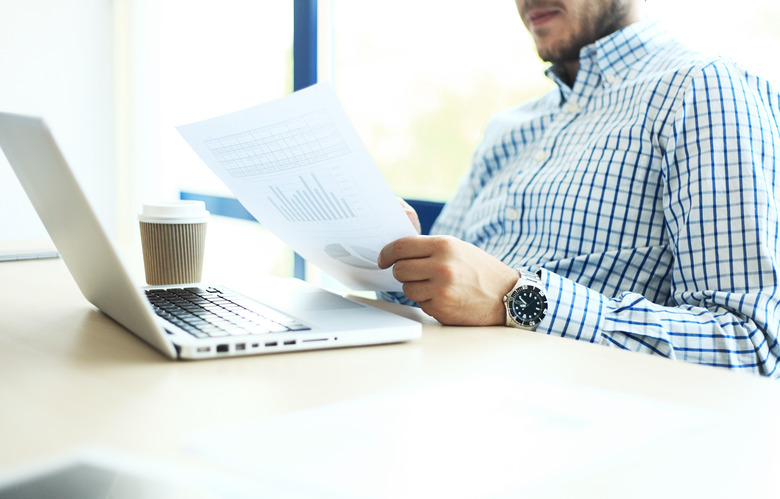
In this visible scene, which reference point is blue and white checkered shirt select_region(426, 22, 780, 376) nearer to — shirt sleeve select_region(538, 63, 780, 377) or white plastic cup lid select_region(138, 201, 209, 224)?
shirt sleeve select_region(538, 63, 780, 377)

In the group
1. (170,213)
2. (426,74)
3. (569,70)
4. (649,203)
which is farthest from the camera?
(426,74)

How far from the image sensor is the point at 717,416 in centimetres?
49

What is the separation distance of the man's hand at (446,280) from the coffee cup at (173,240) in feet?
0.87

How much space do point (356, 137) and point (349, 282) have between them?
335mm

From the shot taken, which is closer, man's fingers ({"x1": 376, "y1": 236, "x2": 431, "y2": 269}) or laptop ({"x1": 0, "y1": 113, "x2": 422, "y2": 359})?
laptop ({"x1": 0, "y1": 113, "x2": 422, "y2": 359})

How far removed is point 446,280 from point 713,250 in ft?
1.24

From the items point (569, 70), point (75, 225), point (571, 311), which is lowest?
point (571, 311)

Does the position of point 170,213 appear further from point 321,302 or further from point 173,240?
point 321,302

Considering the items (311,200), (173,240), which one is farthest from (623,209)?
(173,240)

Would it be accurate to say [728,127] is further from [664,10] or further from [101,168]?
[101,168]

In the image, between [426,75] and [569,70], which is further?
[426,75]

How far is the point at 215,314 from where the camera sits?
701mm

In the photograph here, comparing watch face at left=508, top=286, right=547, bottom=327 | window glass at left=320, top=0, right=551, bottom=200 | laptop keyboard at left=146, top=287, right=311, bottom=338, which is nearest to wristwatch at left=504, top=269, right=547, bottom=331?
watch face at left=508, top=286, right=547, bottom=327

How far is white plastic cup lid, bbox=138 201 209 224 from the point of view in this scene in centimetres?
90
